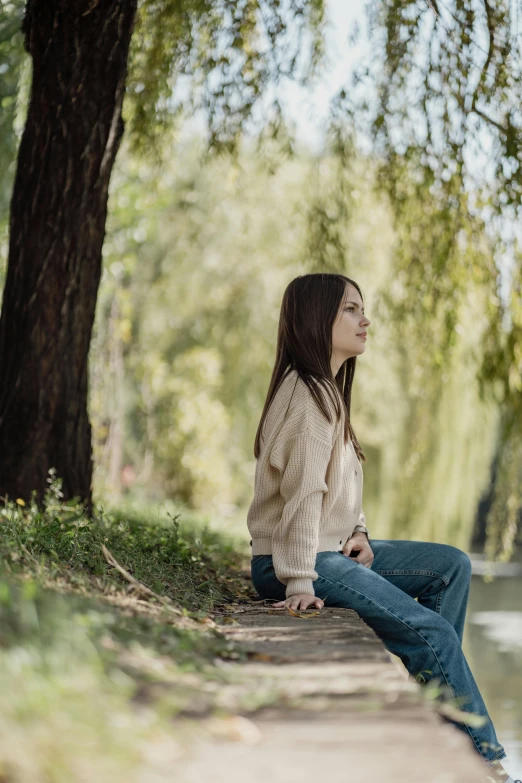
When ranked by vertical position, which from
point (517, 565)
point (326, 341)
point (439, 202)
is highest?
point (439, 202)

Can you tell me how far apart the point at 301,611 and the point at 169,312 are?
8.85 m

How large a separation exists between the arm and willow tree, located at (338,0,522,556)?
243 centimetres

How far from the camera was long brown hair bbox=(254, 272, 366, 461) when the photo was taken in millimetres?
3008

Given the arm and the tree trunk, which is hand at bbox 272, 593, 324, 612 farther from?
the tree trunk

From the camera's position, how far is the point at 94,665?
4.64 feet

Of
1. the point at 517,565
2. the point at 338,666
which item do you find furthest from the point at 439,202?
the point at 517,565

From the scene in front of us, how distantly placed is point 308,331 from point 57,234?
1.27 m

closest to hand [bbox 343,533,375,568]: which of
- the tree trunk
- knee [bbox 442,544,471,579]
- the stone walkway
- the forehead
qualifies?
knee [bbox 442,544,471,579]

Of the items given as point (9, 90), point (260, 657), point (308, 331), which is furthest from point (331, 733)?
point (9, 90)

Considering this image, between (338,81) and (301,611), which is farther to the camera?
(338,81)

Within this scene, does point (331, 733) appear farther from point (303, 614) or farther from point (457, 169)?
point (457, 169)

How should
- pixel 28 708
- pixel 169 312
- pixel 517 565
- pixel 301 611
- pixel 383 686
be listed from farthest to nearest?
pixel 517 565 < pixel 169 312 < pixel 301 611 < pixel 383 686 < pixel 28 708

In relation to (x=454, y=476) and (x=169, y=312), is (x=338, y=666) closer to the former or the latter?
(x=454, y=476)

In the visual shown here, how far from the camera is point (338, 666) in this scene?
1.79m
